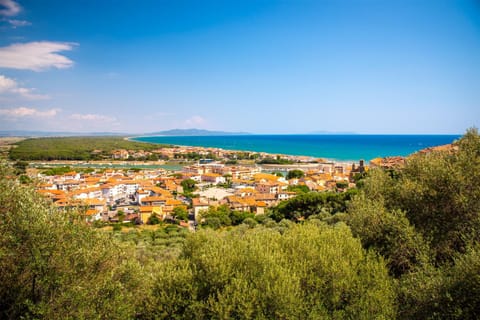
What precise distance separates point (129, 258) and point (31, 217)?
3.32 metres

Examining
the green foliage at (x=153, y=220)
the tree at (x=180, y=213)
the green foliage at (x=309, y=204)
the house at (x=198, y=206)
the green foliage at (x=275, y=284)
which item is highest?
the green foliage at (x=275, y=284)

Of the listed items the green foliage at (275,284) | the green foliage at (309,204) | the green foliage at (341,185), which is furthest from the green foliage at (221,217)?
the green foliage at (341,185)

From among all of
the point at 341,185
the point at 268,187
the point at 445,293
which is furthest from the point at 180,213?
the point at 445,293

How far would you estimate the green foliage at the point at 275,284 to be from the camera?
7.53 m

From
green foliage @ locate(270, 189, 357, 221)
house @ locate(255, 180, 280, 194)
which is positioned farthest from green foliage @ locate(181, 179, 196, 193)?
green foliage @ locate(270, 189, 357, 221)

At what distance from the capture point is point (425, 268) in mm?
8594

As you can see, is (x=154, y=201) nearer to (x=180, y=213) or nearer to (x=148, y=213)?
(x=148, y=213)

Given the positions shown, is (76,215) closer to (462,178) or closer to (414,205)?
(414,205)

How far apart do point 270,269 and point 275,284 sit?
0.56 metres

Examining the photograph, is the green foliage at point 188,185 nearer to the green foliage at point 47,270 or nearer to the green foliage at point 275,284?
the green foliage at point 275,284

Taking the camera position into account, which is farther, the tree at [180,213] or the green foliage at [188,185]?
the green foliage at [188,185]

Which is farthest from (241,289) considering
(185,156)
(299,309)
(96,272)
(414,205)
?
(185,156)

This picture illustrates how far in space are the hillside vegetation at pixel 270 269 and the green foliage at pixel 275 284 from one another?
3 centimetres

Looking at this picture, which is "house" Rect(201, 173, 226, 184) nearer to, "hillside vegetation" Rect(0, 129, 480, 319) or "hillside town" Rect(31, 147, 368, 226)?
"hillside town" Rect(31, 147, 368, 226)
